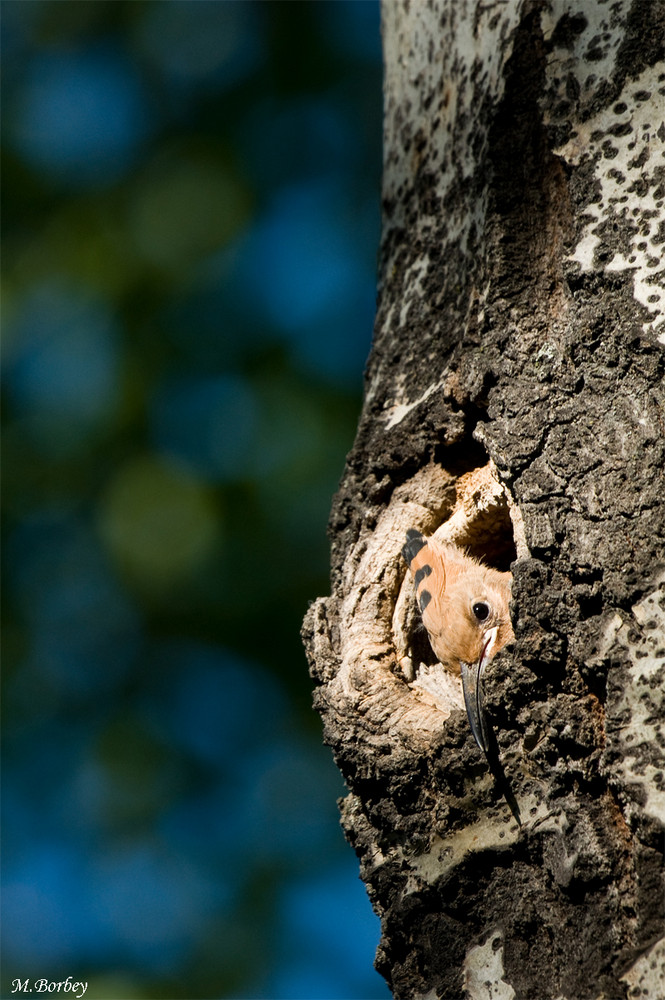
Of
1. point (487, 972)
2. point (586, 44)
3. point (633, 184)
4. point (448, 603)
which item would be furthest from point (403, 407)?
point (487, 972)

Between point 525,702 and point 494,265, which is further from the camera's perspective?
point 494,265

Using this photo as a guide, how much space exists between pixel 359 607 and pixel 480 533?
390mm

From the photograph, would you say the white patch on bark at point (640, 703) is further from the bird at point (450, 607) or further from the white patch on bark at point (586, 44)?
the white patch on bark at point (586, 44)

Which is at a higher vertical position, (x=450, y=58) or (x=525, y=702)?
(x=450, y=58)

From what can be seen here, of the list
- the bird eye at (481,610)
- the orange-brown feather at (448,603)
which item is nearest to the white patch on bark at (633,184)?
the orange-brown feather at (448,603)

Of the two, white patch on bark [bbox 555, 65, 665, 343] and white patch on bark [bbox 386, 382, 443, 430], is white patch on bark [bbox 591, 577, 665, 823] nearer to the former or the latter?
white patch on bark [bbox 555, 65, 665, 343]

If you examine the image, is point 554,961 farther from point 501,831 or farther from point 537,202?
point 537,202

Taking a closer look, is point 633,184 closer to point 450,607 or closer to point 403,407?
point 403,407

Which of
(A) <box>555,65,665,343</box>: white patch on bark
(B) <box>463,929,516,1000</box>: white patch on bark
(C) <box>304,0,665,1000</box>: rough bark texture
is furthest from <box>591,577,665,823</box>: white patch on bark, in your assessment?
(A) <box>555,65,665,343</box>: white patch on bark

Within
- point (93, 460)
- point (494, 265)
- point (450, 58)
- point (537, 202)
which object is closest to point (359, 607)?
point (494, 265)

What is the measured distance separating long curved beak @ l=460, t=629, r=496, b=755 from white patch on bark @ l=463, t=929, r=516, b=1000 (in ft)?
1.15

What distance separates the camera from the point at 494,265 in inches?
85.8

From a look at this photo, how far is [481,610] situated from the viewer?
8.32ft

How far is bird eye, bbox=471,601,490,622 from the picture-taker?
99.0 inches
